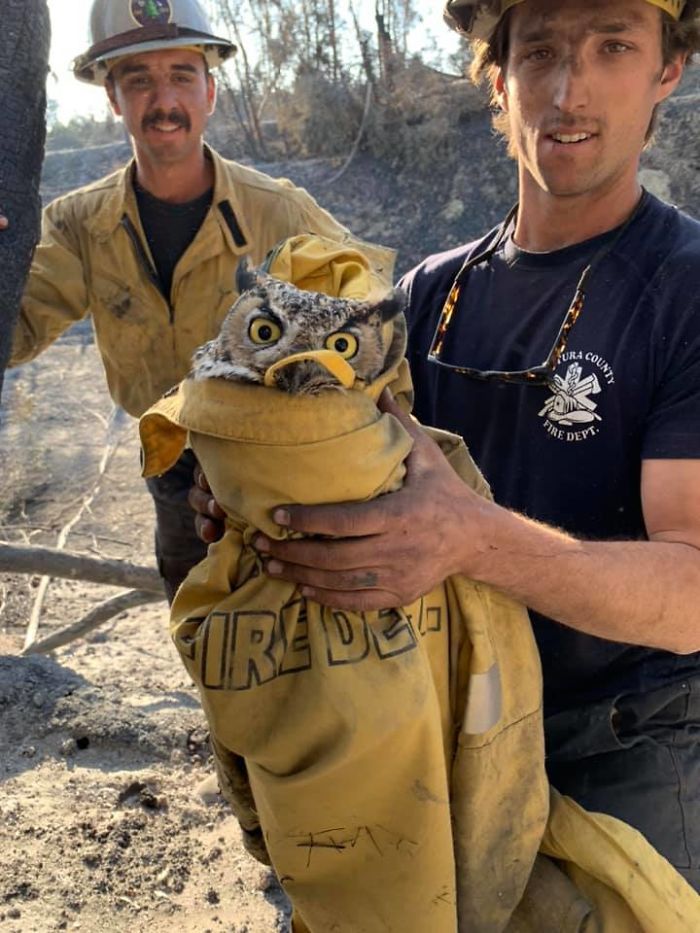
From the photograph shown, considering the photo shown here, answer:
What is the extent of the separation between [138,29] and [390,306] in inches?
104

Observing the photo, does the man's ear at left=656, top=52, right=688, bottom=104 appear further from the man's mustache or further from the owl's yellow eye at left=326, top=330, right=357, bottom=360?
the man's mustache

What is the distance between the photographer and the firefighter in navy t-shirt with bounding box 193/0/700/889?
1.47 metres

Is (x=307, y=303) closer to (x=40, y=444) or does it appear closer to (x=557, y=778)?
(x=557, y=778)

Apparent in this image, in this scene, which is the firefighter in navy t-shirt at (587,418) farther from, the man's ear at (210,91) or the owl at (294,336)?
the man's ear at (210,91)

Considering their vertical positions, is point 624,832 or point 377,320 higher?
point 377,320

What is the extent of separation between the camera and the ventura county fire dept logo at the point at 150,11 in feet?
10.8

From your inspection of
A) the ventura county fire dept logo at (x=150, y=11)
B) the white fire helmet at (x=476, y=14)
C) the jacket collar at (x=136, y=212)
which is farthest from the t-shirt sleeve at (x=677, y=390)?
the ventura county fire dept logo at (x=150, y=11)

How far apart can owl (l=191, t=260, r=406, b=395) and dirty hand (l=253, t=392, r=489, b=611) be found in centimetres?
20

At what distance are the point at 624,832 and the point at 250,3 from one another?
1256 centimetres

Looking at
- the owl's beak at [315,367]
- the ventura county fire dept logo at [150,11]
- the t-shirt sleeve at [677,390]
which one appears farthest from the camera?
the ventura county fire dept logo at [150,11]

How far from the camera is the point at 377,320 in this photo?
1.31 m

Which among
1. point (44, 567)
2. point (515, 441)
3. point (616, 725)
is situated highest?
point (515, 441)

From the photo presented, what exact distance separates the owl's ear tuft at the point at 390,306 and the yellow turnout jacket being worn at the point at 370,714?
12 cm

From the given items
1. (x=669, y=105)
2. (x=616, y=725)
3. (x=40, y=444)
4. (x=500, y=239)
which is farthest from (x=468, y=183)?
(x=616, y=725)
